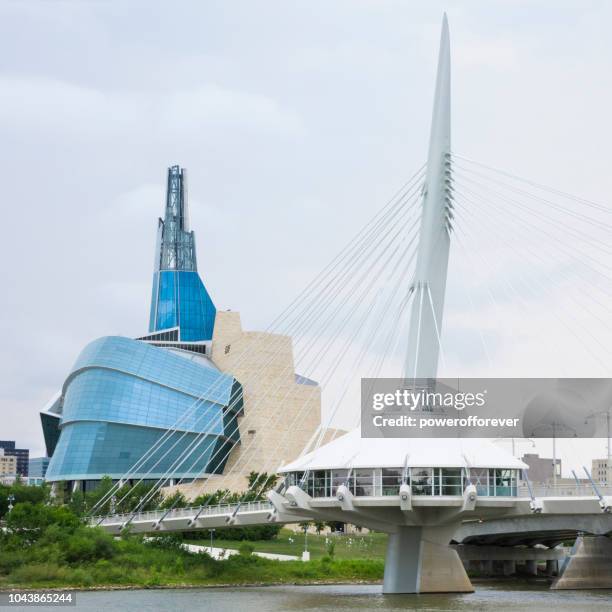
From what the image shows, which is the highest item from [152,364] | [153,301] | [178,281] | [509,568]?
[178,281]

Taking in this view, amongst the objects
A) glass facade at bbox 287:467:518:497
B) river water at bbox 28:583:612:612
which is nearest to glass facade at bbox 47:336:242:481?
river water at bbox 28:583:612:612

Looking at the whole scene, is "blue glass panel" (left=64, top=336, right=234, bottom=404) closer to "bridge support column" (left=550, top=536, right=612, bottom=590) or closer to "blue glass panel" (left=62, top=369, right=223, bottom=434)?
"blue glass panel" (left=62, top=369, right=223, bottom=434)

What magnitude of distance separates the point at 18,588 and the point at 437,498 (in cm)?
1910

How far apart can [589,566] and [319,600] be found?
80.6 ft

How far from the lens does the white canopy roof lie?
177 ft

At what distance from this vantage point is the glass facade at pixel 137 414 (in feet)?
411

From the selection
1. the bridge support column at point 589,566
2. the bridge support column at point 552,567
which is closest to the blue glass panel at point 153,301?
the bridge support column at point 552,567

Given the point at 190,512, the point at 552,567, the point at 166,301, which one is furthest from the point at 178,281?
the point at 190,512

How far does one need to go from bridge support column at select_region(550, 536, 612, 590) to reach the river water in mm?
6261

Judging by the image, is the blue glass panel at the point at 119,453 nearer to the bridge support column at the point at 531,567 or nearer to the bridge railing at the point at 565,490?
the bridge support column at the point at 531,567

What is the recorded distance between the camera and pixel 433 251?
58688mm

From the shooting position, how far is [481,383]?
58719mm

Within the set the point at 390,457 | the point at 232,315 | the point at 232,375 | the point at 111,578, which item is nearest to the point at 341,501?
the point at 390,457

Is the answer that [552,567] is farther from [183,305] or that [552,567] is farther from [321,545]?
[183,305]
